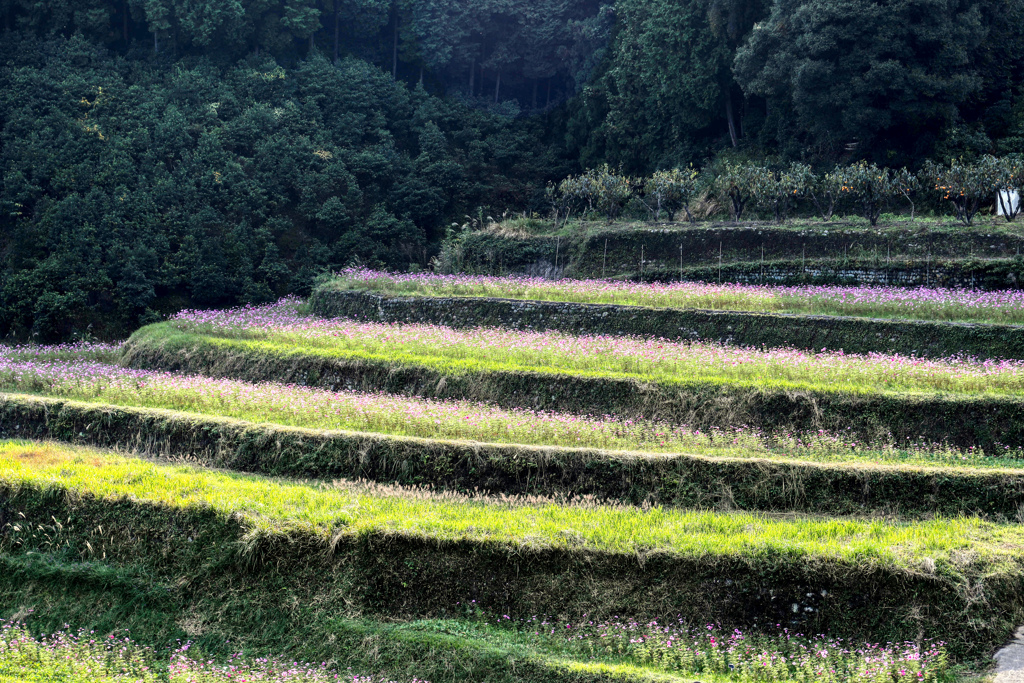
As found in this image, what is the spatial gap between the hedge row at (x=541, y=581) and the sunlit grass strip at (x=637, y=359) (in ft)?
18.0

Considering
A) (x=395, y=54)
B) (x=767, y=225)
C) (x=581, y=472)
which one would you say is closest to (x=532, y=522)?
(x=581, y=472)

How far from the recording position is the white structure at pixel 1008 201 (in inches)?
990

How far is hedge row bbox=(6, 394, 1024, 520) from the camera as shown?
1126 cm

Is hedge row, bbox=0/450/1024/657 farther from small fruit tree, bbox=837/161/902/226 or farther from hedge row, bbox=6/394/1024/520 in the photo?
small fruit tree, bbox=837/161/902/226

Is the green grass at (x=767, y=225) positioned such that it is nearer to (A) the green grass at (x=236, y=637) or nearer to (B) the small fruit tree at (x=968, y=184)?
(B) the small fruit tree at (x=968, y=184)

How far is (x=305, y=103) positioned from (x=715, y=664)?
123 ft

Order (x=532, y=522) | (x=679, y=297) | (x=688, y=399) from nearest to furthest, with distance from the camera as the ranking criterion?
(x=532, y=522) → (x=688, y=399) → (x=679, y=297)

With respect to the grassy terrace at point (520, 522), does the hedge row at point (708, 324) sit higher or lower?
higher

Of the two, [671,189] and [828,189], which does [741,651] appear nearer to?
[828,189]

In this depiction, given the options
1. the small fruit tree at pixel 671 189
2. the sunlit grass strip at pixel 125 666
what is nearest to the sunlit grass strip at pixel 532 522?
the sunlit grass strip at pixel 125 666

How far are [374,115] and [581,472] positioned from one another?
1303 inches

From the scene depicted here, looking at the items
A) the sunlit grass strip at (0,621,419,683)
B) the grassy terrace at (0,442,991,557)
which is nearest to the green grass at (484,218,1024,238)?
the grassy terrace at (0,442,991,557)

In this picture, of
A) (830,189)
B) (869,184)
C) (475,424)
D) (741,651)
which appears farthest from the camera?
(830,189)

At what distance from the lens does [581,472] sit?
12.2 metres
